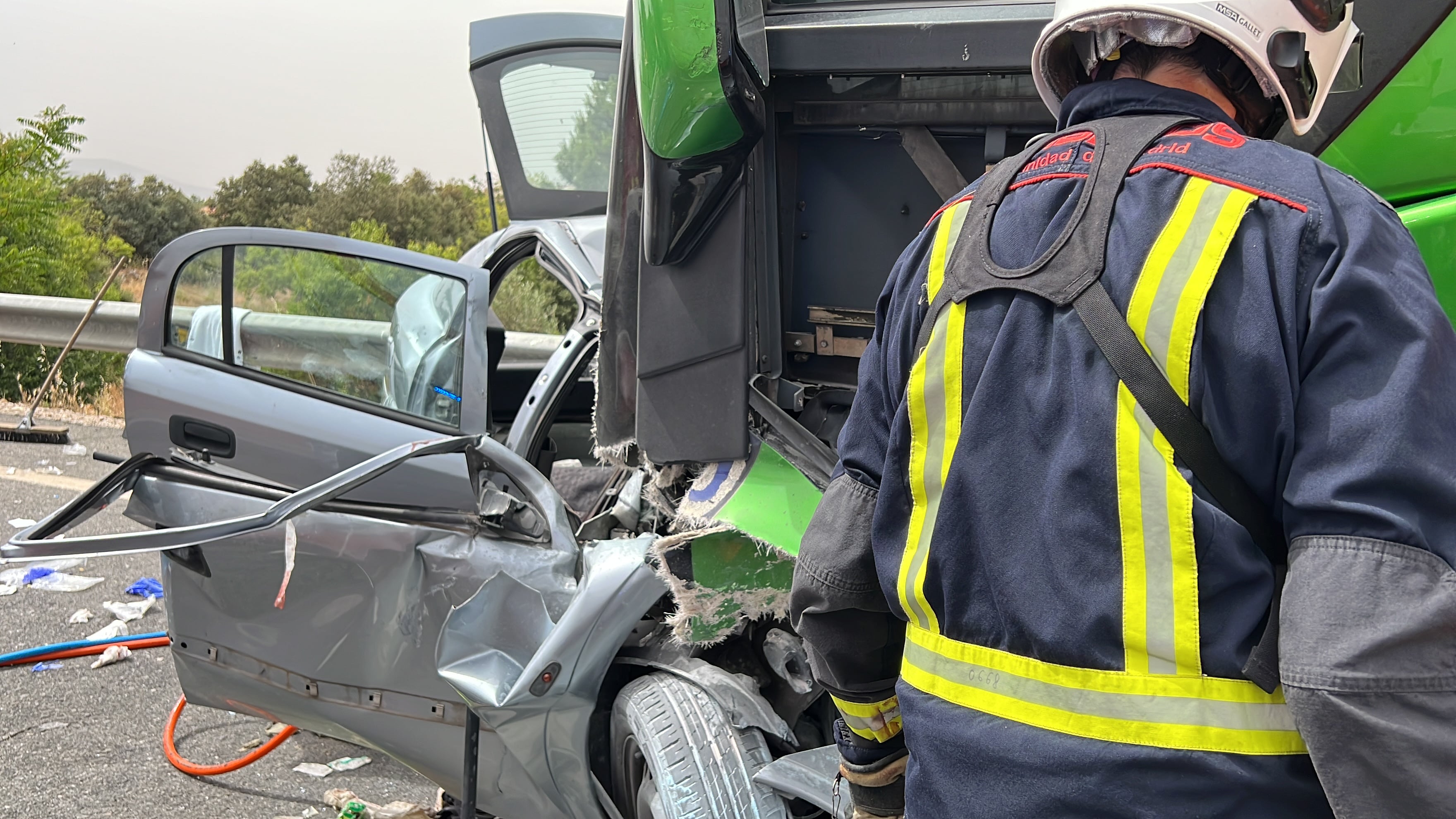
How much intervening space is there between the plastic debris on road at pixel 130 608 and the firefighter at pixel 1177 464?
13.9 feet

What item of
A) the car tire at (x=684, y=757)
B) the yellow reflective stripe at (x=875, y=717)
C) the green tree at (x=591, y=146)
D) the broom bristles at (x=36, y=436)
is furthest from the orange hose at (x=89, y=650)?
the broom bristles at (x=36, y=436)

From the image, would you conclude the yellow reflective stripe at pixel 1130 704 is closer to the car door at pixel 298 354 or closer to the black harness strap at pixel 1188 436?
the black harness strap at pixel 1188 436

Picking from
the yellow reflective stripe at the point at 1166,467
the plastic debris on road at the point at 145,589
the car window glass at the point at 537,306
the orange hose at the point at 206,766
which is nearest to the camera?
the yellow reflective stripe at the point at 1166,467

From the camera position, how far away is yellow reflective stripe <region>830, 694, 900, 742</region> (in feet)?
5.26

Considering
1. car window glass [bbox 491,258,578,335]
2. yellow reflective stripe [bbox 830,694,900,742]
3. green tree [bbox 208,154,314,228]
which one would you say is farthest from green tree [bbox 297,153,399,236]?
yellow reflective stripe [bbox 830,694,900,742]

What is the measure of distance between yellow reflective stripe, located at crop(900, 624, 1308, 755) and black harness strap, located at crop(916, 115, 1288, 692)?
3 cm

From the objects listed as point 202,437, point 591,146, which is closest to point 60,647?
point 202,437

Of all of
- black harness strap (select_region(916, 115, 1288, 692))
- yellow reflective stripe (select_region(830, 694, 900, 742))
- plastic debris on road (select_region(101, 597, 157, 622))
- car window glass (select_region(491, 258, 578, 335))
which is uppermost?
black harness strap (select_region(916, 115, 1288, 692))

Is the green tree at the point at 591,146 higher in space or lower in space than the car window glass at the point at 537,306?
higher

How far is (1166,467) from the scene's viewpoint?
1.12 metres

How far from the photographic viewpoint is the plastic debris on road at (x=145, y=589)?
16.0ft

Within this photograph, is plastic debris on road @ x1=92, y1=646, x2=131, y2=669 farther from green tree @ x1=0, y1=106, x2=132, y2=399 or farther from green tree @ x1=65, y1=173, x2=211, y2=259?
green tree @ x1=65, y1=173, x2=211, y2=259

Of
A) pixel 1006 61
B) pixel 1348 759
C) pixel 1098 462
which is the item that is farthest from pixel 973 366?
pixel 1006 61

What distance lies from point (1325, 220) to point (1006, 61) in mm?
811
